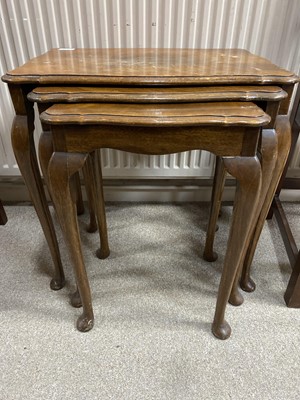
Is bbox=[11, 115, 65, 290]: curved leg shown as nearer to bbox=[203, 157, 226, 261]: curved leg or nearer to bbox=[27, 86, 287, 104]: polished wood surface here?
bbox=[27, 86, 287, 104]: polished wood surface

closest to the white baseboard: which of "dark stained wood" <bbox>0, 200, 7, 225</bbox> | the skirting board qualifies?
the skirting board

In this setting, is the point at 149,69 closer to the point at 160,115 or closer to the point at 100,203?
the point at 160,115

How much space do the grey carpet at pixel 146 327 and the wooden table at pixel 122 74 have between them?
243 millimetres

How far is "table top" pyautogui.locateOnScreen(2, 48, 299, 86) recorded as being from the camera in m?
0.65

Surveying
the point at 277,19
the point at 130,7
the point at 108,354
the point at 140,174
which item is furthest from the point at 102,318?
the point at 277,19

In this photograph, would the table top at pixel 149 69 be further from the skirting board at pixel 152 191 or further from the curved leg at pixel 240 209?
the skirting board at pixel 152 191

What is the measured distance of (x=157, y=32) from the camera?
1024mm

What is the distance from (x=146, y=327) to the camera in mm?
897

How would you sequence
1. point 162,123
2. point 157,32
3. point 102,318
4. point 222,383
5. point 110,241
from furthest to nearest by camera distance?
1. point 110,241
2. point 157,32
3. point 102,318
4. point 222,383
5. point 162,123

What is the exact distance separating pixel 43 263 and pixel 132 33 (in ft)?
2.74

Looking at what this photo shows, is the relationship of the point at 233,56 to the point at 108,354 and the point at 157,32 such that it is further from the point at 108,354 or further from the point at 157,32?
the point at 108,354

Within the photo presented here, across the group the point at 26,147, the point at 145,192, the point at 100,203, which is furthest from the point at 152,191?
the point at 26,147

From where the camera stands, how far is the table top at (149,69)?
25.7 inches

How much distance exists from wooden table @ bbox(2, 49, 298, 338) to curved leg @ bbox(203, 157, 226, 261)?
8.3 inches
